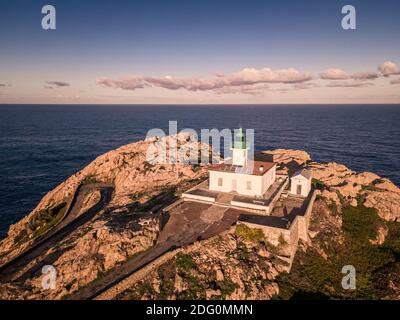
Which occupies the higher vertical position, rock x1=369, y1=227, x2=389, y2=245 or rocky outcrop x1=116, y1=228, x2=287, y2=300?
rocky outcrop x1=116, y1=228, x2=287, y2=300

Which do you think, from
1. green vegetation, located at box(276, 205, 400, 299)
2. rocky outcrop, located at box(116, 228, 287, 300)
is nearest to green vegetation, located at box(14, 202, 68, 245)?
rocky outcrop, located at box(116, 228, 287, 300)

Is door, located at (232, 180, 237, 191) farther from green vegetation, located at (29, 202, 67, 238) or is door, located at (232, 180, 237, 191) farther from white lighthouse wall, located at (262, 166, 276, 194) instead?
green vegetation, located at (29, 202, 67, 238)

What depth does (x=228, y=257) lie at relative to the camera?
23.3 metres

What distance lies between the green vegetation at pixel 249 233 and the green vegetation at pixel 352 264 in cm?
364

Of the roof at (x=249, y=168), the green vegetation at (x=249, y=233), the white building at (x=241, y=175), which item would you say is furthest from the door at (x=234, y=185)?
the green vegetation at (x=249, y=233)

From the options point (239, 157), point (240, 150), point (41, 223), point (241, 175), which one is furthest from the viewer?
point (41, 223)

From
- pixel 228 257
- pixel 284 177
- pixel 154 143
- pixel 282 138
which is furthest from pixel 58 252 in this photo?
pixel 282 138

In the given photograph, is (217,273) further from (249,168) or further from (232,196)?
(249,168)

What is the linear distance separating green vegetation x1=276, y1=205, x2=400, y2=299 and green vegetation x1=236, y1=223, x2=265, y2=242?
12.0 feet

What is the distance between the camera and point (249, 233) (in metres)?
25.4

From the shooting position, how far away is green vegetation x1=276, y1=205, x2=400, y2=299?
75.3 ft

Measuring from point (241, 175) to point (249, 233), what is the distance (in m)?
8.39

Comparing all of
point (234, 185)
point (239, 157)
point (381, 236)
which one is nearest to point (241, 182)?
point (234, 185)
